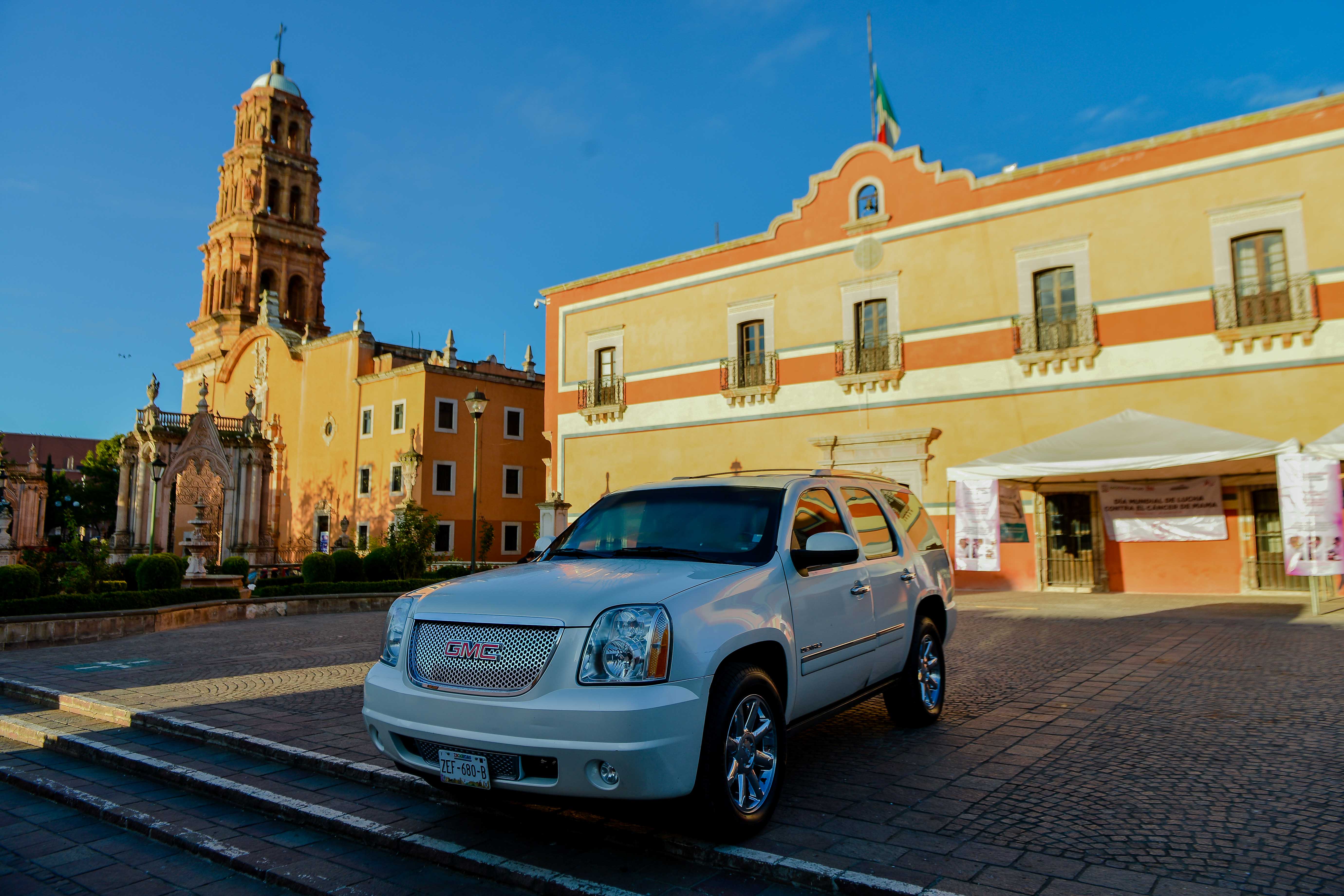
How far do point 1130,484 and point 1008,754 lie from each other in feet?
44.8

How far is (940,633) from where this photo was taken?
632 cm

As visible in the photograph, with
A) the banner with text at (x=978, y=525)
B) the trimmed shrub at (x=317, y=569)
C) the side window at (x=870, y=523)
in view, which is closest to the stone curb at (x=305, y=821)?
the side window at (x=870, y=523)

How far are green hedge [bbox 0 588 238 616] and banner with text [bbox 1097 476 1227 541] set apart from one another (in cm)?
1842

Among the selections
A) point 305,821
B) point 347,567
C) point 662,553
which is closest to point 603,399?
point 347,567

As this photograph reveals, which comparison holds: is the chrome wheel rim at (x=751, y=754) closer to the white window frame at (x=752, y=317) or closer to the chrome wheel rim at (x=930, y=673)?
the chrome wheel rim at (x=930, y=673)

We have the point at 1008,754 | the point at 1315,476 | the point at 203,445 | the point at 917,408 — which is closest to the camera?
the point at 1008,754

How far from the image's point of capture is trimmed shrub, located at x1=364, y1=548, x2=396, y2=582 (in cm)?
2078

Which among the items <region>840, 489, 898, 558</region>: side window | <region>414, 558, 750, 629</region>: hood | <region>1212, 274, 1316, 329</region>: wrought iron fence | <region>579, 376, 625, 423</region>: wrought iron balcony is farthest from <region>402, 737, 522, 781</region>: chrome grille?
<region>579, 376, 625, 423</region>: wrought iron balcony

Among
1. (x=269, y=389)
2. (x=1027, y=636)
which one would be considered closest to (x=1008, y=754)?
(x=1027, y=636)

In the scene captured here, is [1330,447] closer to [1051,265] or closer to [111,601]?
[1051,265]

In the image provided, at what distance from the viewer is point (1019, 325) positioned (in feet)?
61.6

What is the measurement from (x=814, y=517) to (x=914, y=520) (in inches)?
72.2

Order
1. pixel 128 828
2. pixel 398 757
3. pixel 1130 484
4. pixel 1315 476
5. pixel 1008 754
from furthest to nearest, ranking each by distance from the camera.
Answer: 1. pixel 1130 484
2. pixel 1315 476
3. pixel 1008 754
4. pixel 128 828
5. pixel 398 757

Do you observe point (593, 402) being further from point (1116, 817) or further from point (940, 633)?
point (1116, 817)
